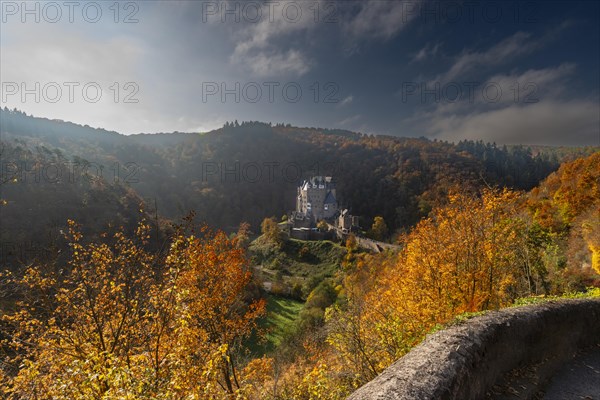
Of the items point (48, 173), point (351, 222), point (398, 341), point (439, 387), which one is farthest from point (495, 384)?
point (351, 222)

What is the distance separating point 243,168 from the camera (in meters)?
157

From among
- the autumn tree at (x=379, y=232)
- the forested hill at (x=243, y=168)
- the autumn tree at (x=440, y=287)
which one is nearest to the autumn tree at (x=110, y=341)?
the autumn tree at (x=440, y=287)

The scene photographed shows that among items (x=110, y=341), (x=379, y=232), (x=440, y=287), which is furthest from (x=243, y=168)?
(x=110, y=341)

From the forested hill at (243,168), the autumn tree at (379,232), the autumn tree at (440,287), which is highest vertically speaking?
the forested hill at (243,168)

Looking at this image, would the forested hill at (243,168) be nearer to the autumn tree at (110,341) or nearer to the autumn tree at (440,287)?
the autumn tree at (110,341)

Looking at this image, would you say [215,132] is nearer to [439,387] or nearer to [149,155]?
[149,155]

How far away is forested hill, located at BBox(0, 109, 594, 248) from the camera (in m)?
77.4

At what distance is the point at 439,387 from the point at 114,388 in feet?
18.8

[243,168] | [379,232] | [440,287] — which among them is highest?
[243,168]

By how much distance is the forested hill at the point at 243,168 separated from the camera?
77.4m

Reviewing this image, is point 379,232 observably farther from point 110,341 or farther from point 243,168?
point 243,168

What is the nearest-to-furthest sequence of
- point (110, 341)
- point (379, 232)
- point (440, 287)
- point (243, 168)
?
point (110, 341), point (440, 287), point (379, 232), point (243, 168)

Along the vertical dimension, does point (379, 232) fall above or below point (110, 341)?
below

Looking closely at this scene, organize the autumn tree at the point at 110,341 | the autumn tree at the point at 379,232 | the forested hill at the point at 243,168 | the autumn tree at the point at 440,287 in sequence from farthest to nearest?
1. the autumn tree at the point at 379,232
2. the forested hill at the point at 243,168
3. the autumn tree at the point at 440,287
4. the autumn tree at the point at 110,341
